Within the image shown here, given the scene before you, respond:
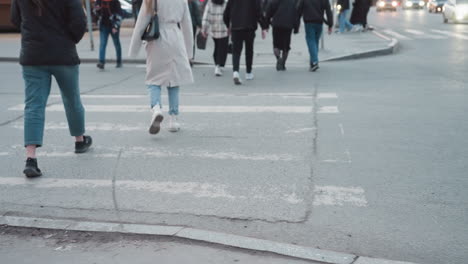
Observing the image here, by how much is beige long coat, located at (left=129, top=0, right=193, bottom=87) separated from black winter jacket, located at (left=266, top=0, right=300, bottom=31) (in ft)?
18.8

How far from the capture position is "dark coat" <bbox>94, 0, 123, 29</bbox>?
13.3m

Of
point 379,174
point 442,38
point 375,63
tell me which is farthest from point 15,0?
point 442,38

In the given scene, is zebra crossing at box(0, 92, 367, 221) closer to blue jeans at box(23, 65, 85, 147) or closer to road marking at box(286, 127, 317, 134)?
road marking at box(286, 127, 317, 134)

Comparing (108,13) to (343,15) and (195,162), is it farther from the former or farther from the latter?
(343,15)

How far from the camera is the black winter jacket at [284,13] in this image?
41.5ft

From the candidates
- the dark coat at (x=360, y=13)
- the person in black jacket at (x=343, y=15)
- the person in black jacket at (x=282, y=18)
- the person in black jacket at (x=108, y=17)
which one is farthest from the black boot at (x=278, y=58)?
the dark coat at (x=360, y=13)

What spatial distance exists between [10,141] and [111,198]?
255 centimetres

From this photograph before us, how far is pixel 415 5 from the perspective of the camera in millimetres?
65250

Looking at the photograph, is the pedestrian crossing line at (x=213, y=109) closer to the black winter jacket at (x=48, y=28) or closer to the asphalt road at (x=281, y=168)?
the asphalt road at (x=281, y=168)

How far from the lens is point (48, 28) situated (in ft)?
18.2

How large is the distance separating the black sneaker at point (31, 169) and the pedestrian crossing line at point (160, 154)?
72 centimetres

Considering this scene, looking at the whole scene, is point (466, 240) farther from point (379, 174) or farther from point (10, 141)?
point (10, 141)

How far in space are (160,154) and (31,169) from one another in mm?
1320

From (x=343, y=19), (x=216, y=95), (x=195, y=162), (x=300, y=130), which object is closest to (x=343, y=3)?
(x=343, y=19)
